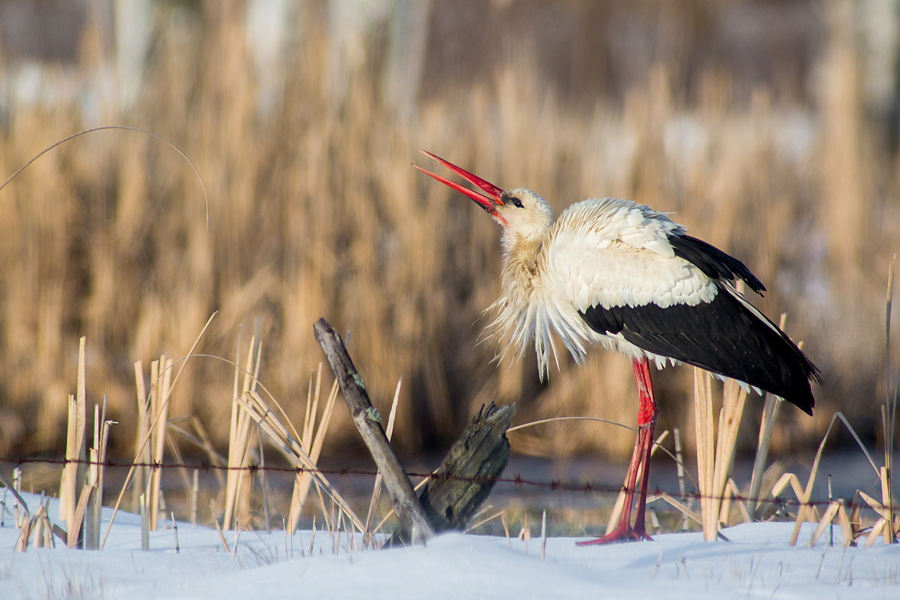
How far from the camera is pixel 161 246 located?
210 inches

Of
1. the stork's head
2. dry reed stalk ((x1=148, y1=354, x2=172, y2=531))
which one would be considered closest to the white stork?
the stork's head

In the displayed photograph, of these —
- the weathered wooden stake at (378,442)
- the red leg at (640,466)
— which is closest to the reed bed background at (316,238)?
the red leg at (640,466)

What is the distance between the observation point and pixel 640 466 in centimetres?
347

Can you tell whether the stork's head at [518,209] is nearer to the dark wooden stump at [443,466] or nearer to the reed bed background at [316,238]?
the dark wooden stump at [443,466]

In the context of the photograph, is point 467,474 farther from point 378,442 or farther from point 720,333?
point 720,333

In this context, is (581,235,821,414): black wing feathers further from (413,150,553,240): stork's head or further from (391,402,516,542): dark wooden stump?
(391,402,516,542): dark wooden stump

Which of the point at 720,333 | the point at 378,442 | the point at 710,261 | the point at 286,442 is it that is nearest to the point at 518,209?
the point at 710,261

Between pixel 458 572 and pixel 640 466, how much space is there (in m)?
1.48

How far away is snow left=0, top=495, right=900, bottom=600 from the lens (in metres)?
2.14

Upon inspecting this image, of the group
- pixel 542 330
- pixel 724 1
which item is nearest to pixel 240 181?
pixel 542 330

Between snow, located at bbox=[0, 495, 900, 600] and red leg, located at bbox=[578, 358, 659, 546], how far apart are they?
214 millimetres

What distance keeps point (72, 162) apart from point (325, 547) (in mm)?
3547

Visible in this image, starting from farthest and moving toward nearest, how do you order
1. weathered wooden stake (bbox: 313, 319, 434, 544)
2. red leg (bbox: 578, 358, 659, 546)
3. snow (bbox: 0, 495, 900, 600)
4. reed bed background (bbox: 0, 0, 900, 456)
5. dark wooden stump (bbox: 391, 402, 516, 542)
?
reed bed background (bbox: 0, 0, 900, 456)
red leg (bbox: 578, 358, 659, 546)
dark wooden stump (bbox: 391, 402, 516, 542)
weathered wooden stake (bbox: 313, 319, 434, 544)
snow (bbox: 0, 495, 900, 600)

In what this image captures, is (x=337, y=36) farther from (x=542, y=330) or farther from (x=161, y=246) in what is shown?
(x=542, y=330)
